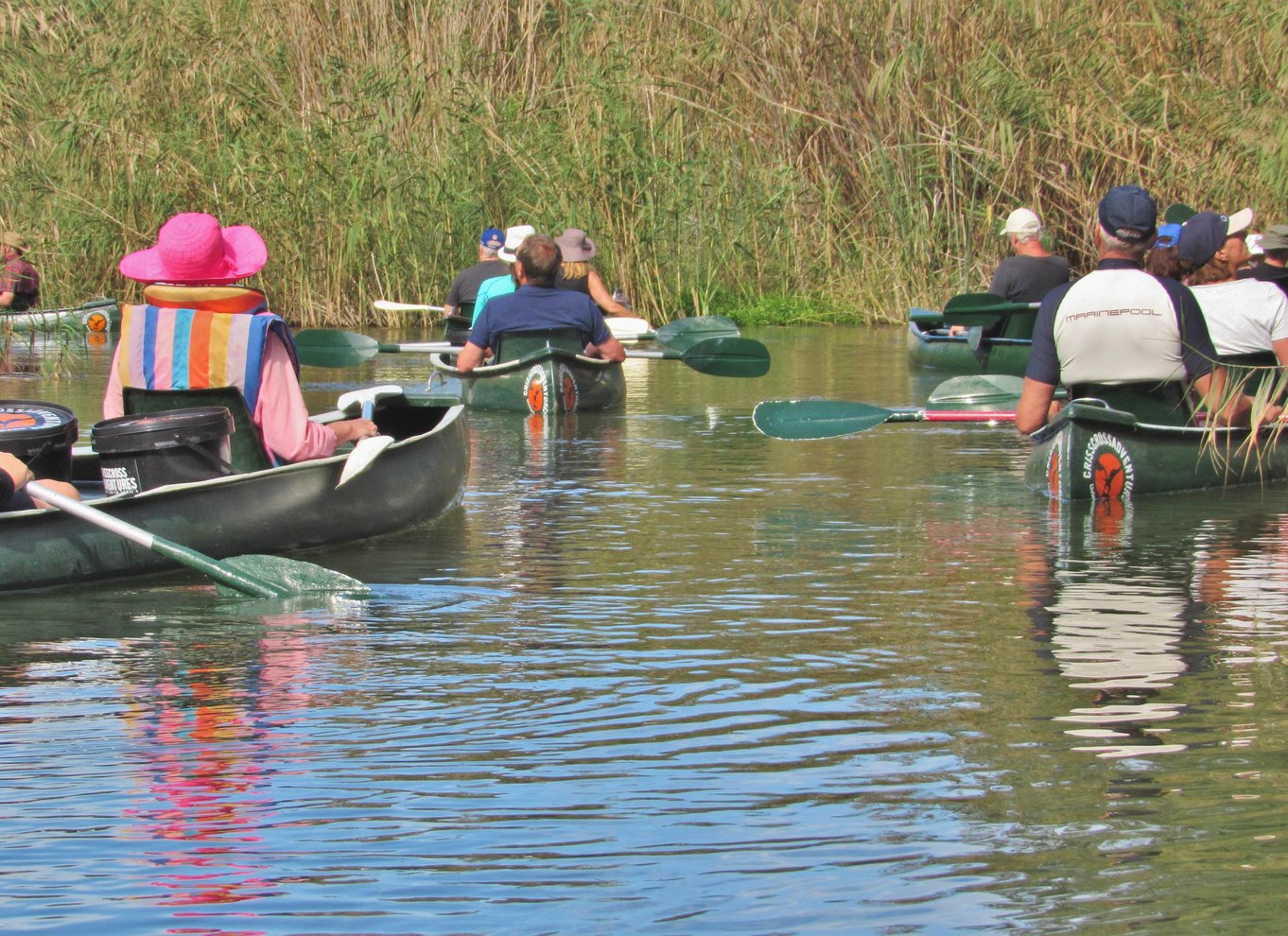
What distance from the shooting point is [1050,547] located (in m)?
6.38

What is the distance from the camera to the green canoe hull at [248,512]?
5.50 metres

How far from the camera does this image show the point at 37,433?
19.0 ft

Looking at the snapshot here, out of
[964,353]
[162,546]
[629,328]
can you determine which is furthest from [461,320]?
[162,546]

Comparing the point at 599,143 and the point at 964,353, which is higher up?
the point at 599,143

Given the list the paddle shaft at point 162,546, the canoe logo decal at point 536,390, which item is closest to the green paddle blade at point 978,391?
the canoe logo decal at point 536,390

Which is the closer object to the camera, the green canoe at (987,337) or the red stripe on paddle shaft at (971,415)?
the red stripe on paddle shaft at (971,415)

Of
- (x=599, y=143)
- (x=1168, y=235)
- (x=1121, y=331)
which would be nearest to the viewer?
(x=1121, y=331)

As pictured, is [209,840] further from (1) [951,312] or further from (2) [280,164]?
(2) [280,164]

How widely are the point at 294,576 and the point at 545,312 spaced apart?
5.13 metres

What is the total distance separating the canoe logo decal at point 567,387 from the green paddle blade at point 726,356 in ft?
2.75

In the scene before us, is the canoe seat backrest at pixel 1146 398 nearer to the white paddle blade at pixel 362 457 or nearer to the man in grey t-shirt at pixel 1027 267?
the white paddle blade at pixel 362 457

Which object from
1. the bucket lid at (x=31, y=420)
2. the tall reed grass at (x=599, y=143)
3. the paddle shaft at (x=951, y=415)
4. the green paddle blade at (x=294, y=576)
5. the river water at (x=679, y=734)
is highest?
the tall reed grass at (x=599, y=143)

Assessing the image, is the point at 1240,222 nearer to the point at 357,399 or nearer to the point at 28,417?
the point at 357,399

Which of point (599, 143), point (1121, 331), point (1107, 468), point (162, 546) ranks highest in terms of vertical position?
point (599, 143)
